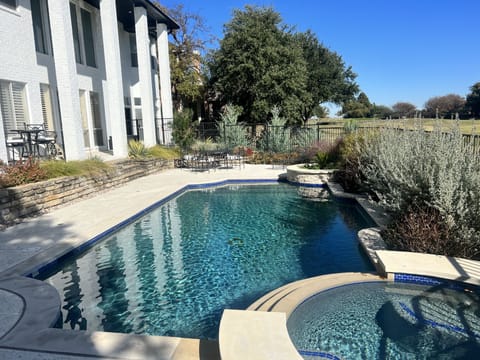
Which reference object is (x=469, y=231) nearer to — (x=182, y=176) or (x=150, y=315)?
(x=150, y=315)

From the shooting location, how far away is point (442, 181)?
4.49m

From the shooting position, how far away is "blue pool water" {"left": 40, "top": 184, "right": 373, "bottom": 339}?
12.4ft

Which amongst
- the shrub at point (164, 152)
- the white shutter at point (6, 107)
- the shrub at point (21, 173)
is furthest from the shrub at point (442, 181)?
the shrub at point (164, 152)

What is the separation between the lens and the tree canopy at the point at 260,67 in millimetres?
19422

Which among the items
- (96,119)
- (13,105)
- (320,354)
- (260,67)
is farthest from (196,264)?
(260,67)

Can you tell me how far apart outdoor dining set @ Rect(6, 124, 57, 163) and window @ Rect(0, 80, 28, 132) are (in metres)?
0.23

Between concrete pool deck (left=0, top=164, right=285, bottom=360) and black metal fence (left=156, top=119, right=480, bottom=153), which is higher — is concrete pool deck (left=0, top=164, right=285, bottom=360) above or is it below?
below

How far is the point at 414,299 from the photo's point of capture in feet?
12.3

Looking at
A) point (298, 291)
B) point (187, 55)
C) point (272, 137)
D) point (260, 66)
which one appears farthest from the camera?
point (187, 55)

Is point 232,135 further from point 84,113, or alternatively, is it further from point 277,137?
point 84,113

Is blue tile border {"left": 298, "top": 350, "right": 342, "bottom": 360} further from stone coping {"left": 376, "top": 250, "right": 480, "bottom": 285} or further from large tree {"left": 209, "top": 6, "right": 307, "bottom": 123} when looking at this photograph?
large tree {"left": 209, "top": 6, "right": 307, "bottom": 123}

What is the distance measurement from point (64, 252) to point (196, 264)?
6.47 ft

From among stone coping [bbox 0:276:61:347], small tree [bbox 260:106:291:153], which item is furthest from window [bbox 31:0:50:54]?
small tree [bbox 260:106:291:153]

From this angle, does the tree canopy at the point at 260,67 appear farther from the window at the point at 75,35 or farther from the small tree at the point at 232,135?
the window at the point at 75,35
